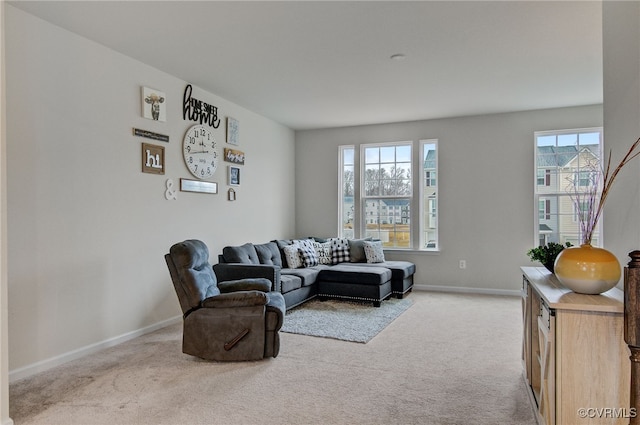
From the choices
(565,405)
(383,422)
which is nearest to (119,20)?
(383,422)

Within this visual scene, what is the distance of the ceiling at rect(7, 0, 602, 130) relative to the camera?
9.40 feet

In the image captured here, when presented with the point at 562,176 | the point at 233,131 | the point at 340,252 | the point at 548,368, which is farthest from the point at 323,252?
the point at 548,368

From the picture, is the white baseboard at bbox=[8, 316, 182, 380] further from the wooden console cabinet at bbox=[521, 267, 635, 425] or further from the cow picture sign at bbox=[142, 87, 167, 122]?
the wooden console cabinet at bbox=[521, 267, 635, 425]

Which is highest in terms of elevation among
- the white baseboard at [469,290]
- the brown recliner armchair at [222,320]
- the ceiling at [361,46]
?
the ceiling at [361,46]

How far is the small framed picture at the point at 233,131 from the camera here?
5.12 m

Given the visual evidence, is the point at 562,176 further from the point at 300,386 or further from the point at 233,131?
the point at 300,386

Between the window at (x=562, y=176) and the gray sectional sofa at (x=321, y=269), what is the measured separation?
197 centimetres

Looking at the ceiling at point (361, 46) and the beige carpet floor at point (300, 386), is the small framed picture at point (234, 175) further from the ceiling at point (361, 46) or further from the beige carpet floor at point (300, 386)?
the beige carpet floor at point (300, 386)

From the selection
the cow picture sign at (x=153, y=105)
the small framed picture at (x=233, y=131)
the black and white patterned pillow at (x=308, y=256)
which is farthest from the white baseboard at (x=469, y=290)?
the cow picture sign at (x=153, y=105)

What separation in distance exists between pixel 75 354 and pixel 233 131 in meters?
3.03

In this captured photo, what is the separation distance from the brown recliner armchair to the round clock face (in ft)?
4.94

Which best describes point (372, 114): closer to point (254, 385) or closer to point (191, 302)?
point (191, 302)

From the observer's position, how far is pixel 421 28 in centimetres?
313

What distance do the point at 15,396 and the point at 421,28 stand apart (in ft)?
12.3
